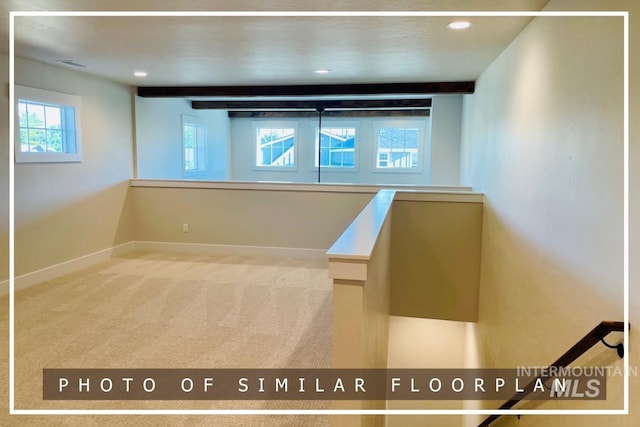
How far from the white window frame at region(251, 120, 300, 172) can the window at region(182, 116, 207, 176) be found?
1.50 m

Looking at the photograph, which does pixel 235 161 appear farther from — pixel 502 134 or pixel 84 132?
pixel 502 134

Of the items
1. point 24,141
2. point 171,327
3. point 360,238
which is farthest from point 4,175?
point 360,238

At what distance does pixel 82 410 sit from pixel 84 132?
143 inches

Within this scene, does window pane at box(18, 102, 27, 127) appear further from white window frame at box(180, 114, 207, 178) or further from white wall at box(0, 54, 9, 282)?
white window frame at box(180, 114, 207, 178)

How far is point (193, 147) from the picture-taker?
7.68m

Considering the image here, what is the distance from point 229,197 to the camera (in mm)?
5641

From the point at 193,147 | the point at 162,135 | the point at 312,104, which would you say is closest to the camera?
the point at 162,135

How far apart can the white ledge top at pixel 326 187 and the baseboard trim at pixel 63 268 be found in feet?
3.08

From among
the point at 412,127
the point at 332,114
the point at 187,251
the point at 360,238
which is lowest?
the point at 187,251

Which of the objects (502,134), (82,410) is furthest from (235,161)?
(82,410)

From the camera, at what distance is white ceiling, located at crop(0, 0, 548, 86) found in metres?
2.67

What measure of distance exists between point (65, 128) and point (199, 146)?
3313 millimetres

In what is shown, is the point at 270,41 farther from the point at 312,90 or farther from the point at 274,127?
the point at 274,127

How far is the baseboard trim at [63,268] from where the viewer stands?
412 cm
